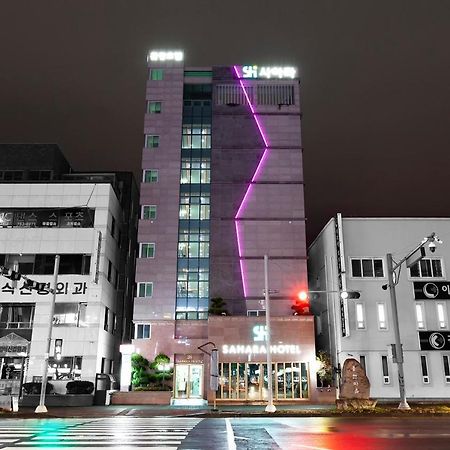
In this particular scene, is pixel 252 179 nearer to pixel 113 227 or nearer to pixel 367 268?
pixel 113 227

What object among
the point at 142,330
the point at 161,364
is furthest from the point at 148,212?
the point at 161,364

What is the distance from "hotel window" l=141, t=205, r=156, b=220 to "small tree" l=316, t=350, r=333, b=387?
2334 cm

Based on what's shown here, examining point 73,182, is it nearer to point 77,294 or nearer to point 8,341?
point 77,294

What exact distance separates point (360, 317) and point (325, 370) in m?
5.95

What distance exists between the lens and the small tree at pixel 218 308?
4841 cm

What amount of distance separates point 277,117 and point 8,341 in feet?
123

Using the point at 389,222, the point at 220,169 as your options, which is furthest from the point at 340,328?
the point at 220,169

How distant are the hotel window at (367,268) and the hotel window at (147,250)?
21.3m

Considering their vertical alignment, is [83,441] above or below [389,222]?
below

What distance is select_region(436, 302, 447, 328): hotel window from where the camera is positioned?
44.9 metres

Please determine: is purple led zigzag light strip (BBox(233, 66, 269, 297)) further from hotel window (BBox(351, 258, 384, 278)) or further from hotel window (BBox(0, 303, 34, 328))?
hotel window (BBox(0, 303, 34, 328))

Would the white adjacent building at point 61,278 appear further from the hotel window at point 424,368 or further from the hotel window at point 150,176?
the hotel window at point 424,368

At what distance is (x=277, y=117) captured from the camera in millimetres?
57531

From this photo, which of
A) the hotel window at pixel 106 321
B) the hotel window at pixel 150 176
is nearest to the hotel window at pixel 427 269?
the hotel window at pixel 150 176
